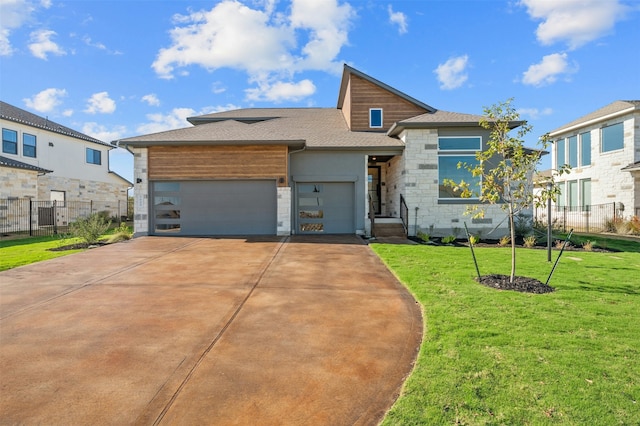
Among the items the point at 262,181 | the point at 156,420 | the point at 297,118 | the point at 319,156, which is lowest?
the point at 156,420

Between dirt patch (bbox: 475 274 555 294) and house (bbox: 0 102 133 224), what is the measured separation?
21.8 meters

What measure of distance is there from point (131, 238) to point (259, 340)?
37.9 feet

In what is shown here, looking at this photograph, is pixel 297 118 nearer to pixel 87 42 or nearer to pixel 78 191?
pixel 87 42

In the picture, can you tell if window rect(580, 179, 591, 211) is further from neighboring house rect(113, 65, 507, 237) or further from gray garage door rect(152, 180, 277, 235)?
gray garage door rect(152, 180, 277, 235)

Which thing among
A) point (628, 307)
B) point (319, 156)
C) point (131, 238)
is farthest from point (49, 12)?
point (628, 307)

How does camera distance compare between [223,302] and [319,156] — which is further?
[319,156]

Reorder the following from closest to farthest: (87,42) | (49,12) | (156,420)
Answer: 1. (156,420)
2. (49,12)
3. (87,42)

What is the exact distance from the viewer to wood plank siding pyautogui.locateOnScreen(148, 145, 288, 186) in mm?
13656

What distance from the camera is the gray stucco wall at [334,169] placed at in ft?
47.1

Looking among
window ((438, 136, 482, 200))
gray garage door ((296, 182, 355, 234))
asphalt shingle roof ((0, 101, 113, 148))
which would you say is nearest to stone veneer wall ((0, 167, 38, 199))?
asphalt shingle roof ((0, 101, 113, 148))

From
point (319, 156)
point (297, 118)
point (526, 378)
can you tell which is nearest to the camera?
point (526, 378)

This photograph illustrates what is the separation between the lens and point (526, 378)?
298 centimetres

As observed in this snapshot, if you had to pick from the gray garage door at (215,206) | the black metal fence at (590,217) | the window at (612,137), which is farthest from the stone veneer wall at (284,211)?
the window at (612,137)

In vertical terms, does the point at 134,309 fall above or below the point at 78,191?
below
